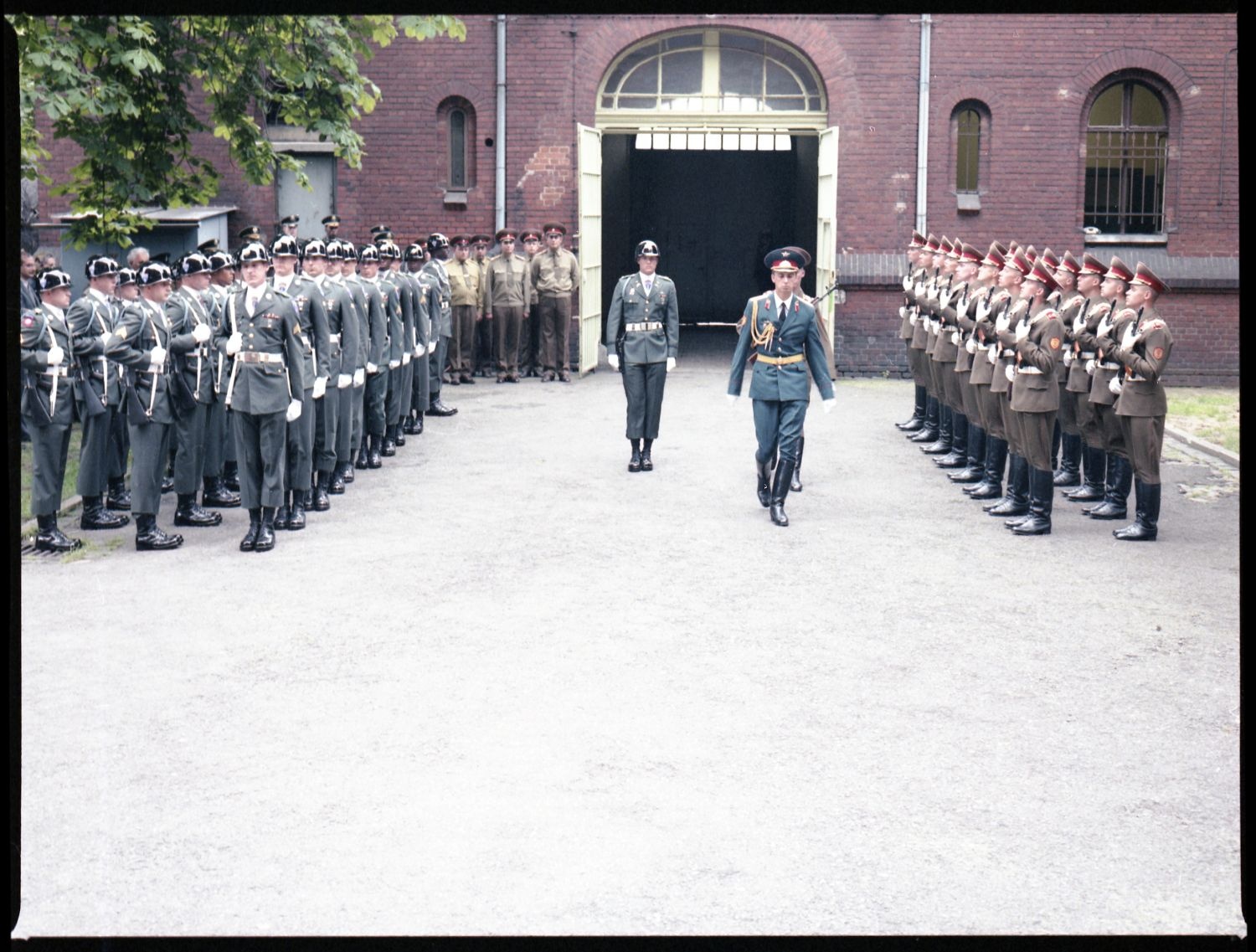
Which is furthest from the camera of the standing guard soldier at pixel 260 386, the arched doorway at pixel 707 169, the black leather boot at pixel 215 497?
the arched doorway at pixel 707 169

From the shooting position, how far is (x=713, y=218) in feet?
99.4

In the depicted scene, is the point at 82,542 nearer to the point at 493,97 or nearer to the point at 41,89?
the point at 41,89

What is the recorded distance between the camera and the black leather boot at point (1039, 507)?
1142 centimetres

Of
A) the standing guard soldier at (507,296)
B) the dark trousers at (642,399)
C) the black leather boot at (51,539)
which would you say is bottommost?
the black leather boot at (51,539)

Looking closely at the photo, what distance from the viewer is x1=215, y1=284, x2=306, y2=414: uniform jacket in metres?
10.8

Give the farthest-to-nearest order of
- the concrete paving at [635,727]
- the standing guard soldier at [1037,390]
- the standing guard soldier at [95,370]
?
1. the standing guard soldier at [1037,390]
2. the standing guard soldier at [95,370]
3. the concrete paving at [635,727]

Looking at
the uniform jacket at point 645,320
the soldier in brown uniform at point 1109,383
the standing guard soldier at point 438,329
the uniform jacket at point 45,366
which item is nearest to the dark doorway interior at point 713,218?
the standing guard soldier at point 438,329

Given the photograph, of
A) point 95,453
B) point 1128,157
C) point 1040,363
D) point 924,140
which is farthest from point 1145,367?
point 1128,157

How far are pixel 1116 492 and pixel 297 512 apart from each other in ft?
20.2

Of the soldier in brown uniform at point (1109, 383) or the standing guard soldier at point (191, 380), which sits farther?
the soldier in brown uniform at point (1109, 383)

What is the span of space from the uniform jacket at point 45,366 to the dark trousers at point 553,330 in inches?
415

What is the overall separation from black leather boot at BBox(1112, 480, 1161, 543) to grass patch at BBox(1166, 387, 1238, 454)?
188 inches

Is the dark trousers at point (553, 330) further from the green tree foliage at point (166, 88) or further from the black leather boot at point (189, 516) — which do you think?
the black leather boot at point (189, 516)

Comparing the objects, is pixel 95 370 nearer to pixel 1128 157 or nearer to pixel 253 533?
pixel 253 533
